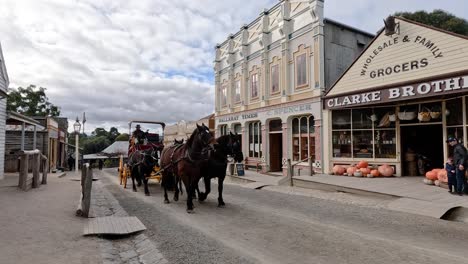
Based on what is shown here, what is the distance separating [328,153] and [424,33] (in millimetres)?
6391

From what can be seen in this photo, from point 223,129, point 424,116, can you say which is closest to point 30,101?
point 223,129

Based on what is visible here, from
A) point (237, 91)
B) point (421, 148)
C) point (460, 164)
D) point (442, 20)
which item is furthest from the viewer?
point (442, 20)

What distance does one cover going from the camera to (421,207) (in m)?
7.87

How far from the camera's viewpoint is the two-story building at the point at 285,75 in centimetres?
Result: 1589

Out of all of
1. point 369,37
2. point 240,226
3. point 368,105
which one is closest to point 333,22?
point 369,37

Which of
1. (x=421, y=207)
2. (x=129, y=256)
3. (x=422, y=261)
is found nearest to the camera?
(x=422, y=261)

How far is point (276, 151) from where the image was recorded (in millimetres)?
19719

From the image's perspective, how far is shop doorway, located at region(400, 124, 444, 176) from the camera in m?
13.1

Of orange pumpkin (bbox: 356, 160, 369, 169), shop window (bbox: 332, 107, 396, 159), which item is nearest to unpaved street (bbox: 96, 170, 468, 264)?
orange pumpkin (bbox: 356, 160, 369, 169)

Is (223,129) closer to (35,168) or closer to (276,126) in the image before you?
(276,126)

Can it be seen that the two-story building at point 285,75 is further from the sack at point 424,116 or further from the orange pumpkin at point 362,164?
the sack at point 424,116

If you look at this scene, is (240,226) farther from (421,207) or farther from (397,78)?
(397,78)

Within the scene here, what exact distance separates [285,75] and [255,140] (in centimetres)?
→ 522

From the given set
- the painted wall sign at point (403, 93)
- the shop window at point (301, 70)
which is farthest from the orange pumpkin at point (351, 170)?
the shop window at point (301, 70)
